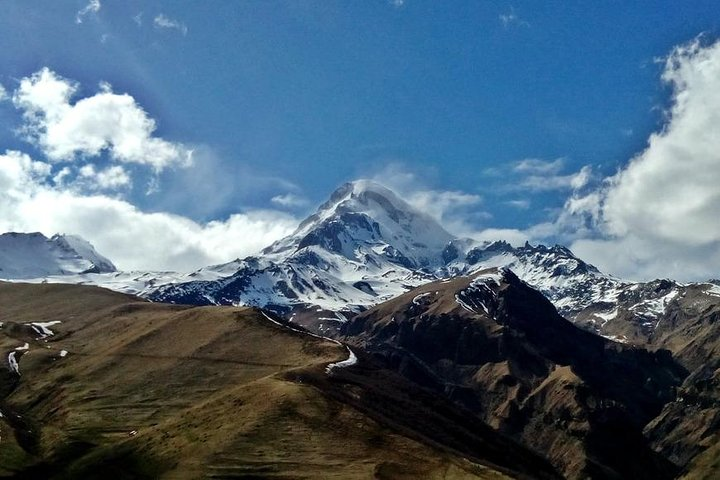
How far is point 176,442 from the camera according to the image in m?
168

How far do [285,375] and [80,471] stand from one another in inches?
1924

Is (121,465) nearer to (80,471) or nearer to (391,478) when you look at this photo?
(80,471)

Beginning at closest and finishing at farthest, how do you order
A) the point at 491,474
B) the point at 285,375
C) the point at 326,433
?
the point at 491,474
the point at 326,433
the point at 285,375

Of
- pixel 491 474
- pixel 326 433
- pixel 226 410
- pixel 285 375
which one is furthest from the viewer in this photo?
pixel 285 375

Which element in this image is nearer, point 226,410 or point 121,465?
point 121,465

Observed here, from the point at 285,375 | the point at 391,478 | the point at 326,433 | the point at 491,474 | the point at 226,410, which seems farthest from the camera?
the point at 285,375

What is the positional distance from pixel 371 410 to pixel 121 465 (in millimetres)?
51941

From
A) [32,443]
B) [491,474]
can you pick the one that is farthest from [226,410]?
[491,474]

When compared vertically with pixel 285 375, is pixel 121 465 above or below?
below

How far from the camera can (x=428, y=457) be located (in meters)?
155

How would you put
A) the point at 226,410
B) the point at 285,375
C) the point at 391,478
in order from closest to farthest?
the point at 391,478 < the point at 226,410 < the point at 285,375

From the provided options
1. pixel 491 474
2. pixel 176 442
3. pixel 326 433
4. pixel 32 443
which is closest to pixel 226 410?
pixel 176 442

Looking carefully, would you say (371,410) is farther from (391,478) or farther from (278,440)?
(391,478)

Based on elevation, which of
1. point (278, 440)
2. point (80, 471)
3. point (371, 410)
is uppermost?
point (371, 410)
